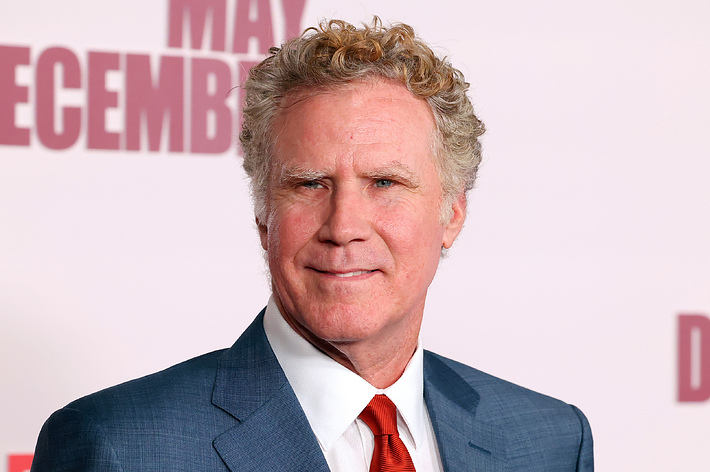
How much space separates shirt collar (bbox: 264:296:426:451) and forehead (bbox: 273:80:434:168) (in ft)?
1.14

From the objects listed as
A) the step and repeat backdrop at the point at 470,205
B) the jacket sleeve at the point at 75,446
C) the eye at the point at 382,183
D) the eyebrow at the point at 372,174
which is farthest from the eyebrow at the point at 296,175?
the step and repeat backdrop at the point at 470,205

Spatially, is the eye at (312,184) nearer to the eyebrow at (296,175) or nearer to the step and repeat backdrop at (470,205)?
the eyebrow at (296,175)

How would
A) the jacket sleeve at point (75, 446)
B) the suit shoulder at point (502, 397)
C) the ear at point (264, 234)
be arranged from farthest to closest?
1. the suit shoulder at point (502, 397)
2. the ear at point (264, 234)
3. the jacket sleeve at point (75, 446)

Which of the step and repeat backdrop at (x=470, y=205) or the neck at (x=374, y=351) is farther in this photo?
the step and repeat backdrop at (x=470, y=205)

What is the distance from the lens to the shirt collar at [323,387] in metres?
1.62

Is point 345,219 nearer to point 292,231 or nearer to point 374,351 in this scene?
point 292,231

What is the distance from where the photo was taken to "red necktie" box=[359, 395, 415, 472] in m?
1.62

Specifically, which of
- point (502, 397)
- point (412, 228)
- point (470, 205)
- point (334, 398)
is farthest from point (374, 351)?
point (470, 205)

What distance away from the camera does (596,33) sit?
3.26 m

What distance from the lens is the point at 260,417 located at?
1.59 m

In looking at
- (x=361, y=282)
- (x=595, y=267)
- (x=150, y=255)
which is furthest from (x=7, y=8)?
(x=595, y=267)

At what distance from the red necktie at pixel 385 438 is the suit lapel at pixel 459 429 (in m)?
0.15

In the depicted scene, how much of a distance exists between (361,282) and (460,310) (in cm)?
154

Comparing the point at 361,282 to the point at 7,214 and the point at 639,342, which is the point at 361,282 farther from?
the point at 639,342
